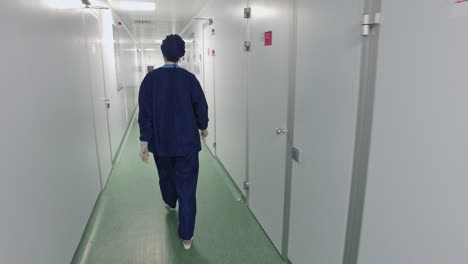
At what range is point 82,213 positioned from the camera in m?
2.52

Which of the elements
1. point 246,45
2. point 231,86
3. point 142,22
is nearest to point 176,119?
point 246,45

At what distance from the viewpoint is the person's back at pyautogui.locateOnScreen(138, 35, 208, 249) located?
2.26 m

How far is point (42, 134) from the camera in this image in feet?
5.54

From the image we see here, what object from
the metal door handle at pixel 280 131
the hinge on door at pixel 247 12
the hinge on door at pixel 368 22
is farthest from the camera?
the hinge on door at pixel 247 12

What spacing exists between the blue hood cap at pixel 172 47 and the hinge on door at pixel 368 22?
4.87 ft

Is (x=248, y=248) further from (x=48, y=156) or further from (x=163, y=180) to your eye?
(x=48, y=156)

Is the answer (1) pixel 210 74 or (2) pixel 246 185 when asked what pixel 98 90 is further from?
(2) pixel 246 185

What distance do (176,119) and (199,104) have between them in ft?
0.74

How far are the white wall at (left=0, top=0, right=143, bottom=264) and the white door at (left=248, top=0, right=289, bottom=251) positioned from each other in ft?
4.98

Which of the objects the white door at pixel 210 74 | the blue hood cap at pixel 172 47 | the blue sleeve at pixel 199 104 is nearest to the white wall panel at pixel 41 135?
the blue hood cap at pixel 172 47

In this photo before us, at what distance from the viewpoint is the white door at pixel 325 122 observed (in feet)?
4.48

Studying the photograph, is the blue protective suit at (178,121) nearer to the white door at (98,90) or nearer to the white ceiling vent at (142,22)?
the white door at (98,90)

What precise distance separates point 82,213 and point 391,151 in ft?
8.04

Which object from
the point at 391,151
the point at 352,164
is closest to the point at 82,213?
the point at 352,164
